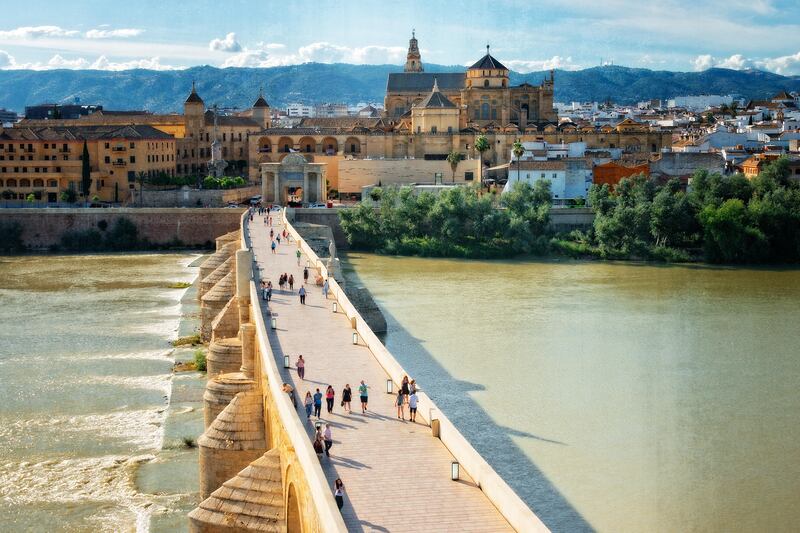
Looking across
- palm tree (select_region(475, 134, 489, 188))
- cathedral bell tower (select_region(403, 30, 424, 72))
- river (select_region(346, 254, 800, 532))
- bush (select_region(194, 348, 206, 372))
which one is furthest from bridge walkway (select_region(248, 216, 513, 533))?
cathedral bell tower (select_region(403, 30, 424, 72))

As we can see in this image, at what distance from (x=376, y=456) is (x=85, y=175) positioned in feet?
129

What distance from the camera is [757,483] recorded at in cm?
1533

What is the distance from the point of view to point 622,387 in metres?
20.2

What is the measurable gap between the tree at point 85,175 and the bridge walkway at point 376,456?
32047mm

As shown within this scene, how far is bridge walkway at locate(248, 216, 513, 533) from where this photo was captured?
10102 mm

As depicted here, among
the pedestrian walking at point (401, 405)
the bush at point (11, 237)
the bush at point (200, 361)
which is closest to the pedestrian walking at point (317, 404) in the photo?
the pedestrian walking at point (401, 405)

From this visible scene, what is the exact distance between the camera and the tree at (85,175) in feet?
158

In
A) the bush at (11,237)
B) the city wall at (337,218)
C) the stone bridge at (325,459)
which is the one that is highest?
the city wall at (337,218)

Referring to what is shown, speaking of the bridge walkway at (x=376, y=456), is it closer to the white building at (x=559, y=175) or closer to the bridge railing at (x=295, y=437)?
the bridge railing at (x=295, y=437)

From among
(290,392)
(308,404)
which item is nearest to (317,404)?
(308,404)

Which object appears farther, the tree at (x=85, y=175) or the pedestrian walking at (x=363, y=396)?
the tree at (x=85, y=175)

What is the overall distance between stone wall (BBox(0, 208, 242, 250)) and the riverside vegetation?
5843 mm

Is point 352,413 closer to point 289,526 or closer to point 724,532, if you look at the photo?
Result: point 289,526

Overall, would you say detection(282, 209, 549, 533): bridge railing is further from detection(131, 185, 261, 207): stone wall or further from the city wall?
detection(131, 185, 261, 207): stone wall
